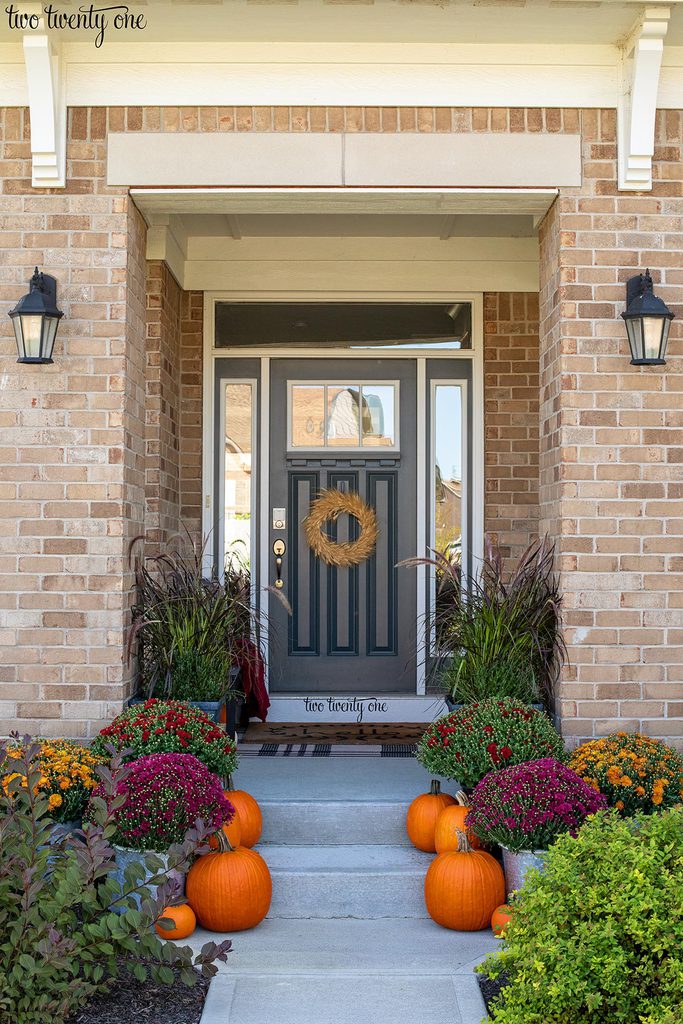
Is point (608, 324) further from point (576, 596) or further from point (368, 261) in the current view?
point (368, 261)

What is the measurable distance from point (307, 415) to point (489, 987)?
13.3 ft

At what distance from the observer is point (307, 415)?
21.6ft

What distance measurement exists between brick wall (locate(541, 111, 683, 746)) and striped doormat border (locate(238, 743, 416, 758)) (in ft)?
4.41

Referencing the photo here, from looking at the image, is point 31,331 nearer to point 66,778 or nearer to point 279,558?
point 66,778

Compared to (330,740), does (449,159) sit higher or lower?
higher

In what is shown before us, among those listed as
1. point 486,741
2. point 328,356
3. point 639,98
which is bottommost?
point 486,741

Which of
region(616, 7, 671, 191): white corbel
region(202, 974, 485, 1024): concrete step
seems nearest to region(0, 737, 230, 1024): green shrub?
region(202, 974, 485, 1024): concrete step

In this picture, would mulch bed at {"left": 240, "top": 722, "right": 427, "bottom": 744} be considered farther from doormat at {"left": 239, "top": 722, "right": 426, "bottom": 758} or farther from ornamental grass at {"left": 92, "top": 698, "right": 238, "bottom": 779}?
ornamental grass at {"left": 92, "top": 698, "right": 238, "bottom": 779}

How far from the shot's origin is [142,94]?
4.51 m

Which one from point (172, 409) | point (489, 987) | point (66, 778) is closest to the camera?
point (489, 987)

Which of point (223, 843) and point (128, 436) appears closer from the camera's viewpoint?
point (223, 843)

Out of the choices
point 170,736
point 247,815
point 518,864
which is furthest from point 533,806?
point 170,736

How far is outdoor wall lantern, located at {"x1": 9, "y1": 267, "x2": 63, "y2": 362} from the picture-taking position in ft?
14.2

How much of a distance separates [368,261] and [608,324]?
2.33 metres
